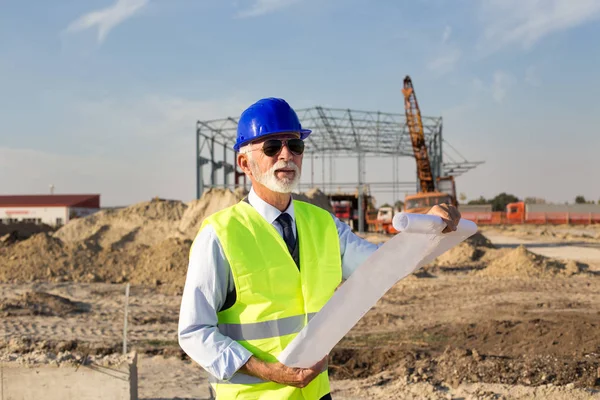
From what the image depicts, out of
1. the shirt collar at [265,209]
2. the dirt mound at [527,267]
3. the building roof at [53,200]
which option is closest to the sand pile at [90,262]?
the dirt mound at [527,267]

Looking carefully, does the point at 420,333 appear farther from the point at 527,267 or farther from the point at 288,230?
the point at 527,267

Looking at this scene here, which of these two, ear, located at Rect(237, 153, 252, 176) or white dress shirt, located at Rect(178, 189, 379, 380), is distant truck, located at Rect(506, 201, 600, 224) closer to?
ear, located at Rect(237, 153, 252, 176)

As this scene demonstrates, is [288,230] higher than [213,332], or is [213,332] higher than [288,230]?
[288,230]

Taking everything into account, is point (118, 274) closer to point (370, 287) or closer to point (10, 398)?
point (10, 398)

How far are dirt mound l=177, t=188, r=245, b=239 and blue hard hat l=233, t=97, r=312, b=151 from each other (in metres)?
20.2

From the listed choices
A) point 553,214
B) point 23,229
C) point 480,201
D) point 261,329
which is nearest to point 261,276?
point 261,329

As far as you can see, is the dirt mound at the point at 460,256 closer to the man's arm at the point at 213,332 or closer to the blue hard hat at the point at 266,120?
the blue hard hat at the point at 266,120

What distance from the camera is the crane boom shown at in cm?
3062

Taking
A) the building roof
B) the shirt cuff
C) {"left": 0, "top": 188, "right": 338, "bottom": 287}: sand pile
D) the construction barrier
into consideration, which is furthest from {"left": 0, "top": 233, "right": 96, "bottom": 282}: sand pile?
the building roof

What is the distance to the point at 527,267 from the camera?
49.4ft

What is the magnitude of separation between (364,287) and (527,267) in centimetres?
→ 1458

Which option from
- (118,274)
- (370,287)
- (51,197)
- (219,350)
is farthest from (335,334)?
(51,197)

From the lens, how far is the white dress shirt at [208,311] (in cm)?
179

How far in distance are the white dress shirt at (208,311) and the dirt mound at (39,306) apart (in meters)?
9.75
